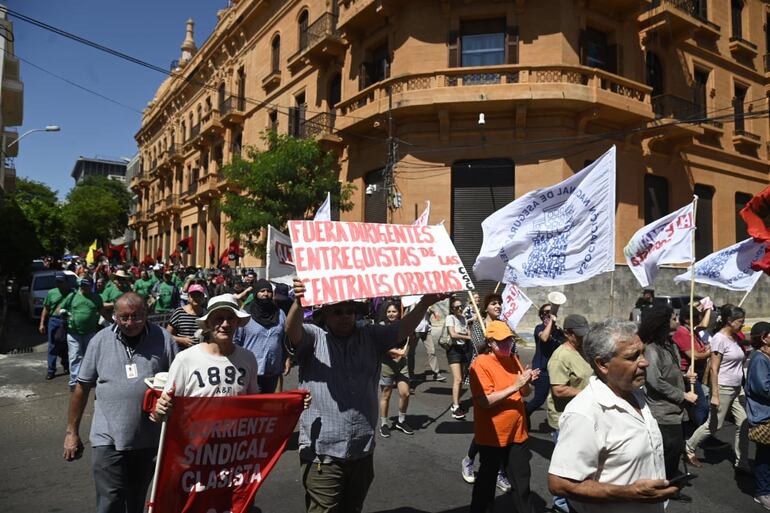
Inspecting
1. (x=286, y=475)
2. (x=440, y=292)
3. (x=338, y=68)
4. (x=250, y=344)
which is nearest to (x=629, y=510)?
(x=440, y=292)

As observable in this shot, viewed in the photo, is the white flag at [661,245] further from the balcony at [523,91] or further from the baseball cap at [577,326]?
the balcony at [523,91]

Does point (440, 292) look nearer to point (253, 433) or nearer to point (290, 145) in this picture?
point (253, 433)

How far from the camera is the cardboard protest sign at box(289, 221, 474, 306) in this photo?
3314mm

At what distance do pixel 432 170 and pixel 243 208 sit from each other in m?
6.64

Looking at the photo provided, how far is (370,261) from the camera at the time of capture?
364 cm

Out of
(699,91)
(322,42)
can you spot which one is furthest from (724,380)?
(322,42)

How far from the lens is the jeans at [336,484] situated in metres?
3.07

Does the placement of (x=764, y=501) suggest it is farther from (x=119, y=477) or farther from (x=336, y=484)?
(x=119, y=477)

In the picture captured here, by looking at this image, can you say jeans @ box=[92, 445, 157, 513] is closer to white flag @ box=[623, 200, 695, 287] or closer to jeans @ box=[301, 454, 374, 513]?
jeans @ box=[301, 454, 374, 513]

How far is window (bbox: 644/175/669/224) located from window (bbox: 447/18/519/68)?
6.80m

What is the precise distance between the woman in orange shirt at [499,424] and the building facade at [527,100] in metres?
13.1

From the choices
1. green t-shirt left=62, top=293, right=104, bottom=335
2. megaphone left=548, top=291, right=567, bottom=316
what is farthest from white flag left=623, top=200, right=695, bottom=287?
green t-shirt left=62, top=293, right=104, bottom=335

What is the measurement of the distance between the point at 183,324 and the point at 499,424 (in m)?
3.68

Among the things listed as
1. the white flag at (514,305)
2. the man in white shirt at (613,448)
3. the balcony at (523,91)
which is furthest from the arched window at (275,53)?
the man in white shirt at (613,448)
